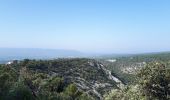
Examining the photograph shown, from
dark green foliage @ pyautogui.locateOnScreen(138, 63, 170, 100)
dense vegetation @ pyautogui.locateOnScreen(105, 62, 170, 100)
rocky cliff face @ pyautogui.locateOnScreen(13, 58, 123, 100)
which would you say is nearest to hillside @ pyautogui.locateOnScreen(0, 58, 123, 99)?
rocky cliff face @ pyautogui.locateOnScreen(13, 58, 123, 100)

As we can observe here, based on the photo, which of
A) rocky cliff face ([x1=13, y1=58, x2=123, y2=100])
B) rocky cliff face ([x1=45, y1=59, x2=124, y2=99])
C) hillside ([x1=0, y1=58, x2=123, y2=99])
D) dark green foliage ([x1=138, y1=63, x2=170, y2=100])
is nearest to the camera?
dark green foliage ([x1=138, y1=63, x2=170, y2=100])

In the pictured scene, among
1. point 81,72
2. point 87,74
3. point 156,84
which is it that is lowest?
point 87,74

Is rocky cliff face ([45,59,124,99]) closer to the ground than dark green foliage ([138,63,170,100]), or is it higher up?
closer to the ground

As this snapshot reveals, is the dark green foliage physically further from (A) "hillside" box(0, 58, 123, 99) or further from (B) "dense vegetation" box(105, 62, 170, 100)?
(A) "hillside" box(0, 58, 123, 99)

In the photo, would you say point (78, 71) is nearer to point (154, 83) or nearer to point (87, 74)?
point (87, 74)

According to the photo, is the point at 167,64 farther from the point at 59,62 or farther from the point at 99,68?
the point at 99,68

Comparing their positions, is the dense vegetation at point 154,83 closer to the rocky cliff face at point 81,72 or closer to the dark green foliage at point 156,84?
the dark green foliage at point 156,84

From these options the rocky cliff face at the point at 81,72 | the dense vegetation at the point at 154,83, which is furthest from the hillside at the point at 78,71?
the dense vegetation at the point at 154,83

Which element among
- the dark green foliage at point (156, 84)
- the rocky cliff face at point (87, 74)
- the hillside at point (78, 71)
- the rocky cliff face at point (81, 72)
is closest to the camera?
the dark green foliage at point (156, 84)

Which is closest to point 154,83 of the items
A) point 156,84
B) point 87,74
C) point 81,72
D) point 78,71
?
point 156,84

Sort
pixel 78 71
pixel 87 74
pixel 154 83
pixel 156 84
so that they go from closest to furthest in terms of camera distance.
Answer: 1. pixel 156 84
2. pixel 154 83
3. pixel 87 74
4. pixel 78 71

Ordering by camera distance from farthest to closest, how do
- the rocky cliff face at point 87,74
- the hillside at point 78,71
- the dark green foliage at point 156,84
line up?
1. the rocky cliff face at point 87,74
2. the hillside at point 78,71
3. the dark green foliage at point 156,84
